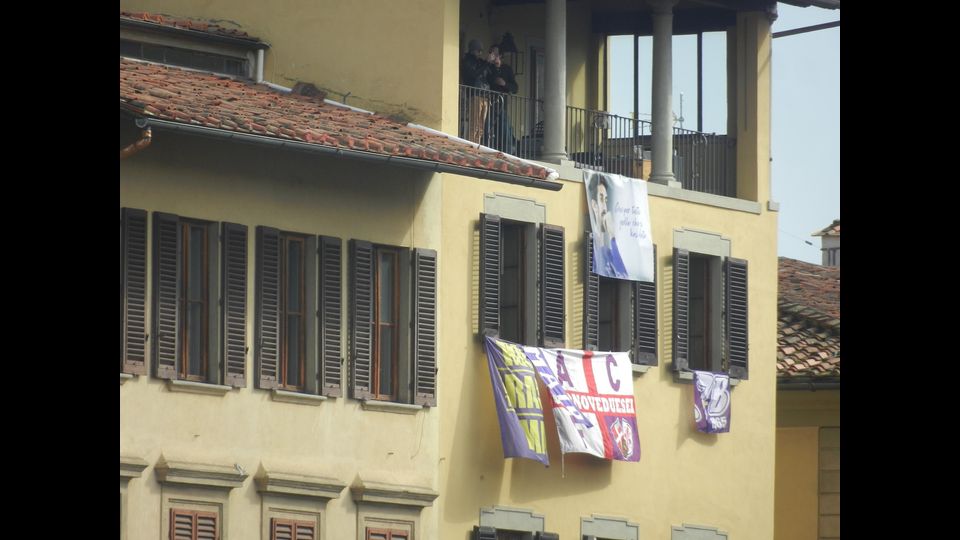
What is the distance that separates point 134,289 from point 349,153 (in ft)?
8.41

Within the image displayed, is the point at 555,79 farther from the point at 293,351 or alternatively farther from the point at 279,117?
the point at 293,351

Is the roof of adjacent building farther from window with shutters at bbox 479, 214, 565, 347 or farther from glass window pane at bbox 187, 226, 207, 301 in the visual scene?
glass window pane at bbox 187, 226, 207, 301

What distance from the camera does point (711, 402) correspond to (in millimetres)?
28000

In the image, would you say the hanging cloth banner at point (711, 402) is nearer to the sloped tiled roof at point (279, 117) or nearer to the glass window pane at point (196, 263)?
the sloped tiled roof at point (279, 117)

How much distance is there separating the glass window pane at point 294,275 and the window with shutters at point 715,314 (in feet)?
22.7

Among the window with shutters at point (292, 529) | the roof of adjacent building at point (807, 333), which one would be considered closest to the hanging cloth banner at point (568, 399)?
the window with shutters at point (292, 529)

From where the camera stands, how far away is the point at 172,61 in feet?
78.2

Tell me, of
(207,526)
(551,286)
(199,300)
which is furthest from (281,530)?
(551,286)

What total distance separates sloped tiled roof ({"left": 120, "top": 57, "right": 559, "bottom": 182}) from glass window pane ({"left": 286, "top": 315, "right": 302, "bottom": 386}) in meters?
1.99

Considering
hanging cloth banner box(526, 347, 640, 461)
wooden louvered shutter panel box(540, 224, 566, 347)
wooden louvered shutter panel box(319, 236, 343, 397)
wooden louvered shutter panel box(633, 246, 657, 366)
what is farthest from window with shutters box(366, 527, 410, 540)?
wooden louvered shutter panel box(633, 246, 657, 366)

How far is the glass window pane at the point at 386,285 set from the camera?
23688 mm
